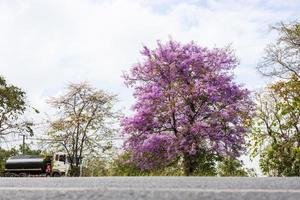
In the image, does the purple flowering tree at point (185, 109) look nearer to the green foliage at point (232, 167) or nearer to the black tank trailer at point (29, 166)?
the green foliage at point (232, 167)

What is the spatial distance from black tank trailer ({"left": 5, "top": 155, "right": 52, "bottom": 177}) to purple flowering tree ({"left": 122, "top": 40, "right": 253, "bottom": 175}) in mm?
12118

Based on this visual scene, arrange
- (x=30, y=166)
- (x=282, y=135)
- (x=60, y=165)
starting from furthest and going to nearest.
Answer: (x=60, y=165), (x=30, y=166), (x=282, y=135)

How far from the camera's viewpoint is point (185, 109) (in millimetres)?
26156

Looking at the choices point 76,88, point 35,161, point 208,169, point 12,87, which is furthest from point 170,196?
point 76,88

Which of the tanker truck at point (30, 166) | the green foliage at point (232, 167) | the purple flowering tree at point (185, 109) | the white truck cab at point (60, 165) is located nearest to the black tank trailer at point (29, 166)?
the tanker truck at point (30, 166)

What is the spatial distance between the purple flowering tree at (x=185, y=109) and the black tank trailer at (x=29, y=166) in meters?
12.1

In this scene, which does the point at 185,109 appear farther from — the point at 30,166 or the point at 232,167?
the point at 30,166

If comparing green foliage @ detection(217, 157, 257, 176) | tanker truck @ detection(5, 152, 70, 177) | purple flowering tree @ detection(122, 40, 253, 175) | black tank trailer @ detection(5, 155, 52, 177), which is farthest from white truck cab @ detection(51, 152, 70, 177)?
green foliage @ detection(217, 157, 257, 176)

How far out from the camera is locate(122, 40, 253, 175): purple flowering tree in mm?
25000

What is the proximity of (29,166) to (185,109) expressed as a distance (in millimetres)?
15749

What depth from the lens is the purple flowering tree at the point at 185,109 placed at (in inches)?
984

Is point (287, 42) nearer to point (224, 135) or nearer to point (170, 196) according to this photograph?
point (224, 135)

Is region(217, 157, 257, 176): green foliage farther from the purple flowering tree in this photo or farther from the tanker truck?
the tanker truck

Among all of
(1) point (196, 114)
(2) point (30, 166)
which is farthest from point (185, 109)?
(2) point (30, 166)
